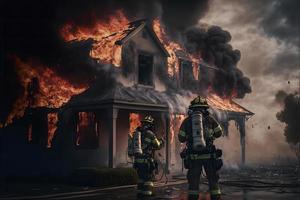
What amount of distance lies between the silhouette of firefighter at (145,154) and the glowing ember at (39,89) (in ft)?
32.3

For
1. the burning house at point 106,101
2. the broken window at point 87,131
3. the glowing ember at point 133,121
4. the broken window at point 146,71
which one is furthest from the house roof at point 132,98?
the glowing ember at point 133,121

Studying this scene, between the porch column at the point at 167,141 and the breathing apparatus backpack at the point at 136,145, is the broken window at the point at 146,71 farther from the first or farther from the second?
the breathing apparatus backpack at the point at 136,145

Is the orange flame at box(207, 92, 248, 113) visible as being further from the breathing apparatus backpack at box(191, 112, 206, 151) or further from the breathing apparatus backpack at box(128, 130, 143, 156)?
the breathing apparatus backpack at box(191, 112, 206, 151)

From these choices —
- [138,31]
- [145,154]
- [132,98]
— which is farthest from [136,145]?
[138,31]

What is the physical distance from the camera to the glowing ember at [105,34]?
2103 centimetres

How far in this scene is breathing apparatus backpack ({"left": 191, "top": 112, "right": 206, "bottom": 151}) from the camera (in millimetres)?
9047

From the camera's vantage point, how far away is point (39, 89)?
70.3 ft

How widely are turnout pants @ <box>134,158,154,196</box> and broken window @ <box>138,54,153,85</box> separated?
11.4m

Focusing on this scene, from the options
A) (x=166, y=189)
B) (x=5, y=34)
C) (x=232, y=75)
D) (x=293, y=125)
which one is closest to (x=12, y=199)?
(x=166, y=189)

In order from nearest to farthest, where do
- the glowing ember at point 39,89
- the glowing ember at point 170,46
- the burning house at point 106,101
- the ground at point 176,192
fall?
the ground at point 176,192, the burning house at point 106,101, the glowing ember at point 39,89, the glowing ember at point 170,46

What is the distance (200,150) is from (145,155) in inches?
104

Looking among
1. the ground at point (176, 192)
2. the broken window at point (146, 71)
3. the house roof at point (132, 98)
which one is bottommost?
the ground at point (176, 192)

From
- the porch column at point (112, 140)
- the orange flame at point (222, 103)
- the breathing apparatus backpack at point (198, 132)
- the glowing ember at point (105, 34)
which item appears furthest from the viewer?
the orange flame at point (222, 103)

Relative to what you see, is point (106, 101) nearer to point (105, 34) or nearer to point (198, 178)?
point (105, 34)
